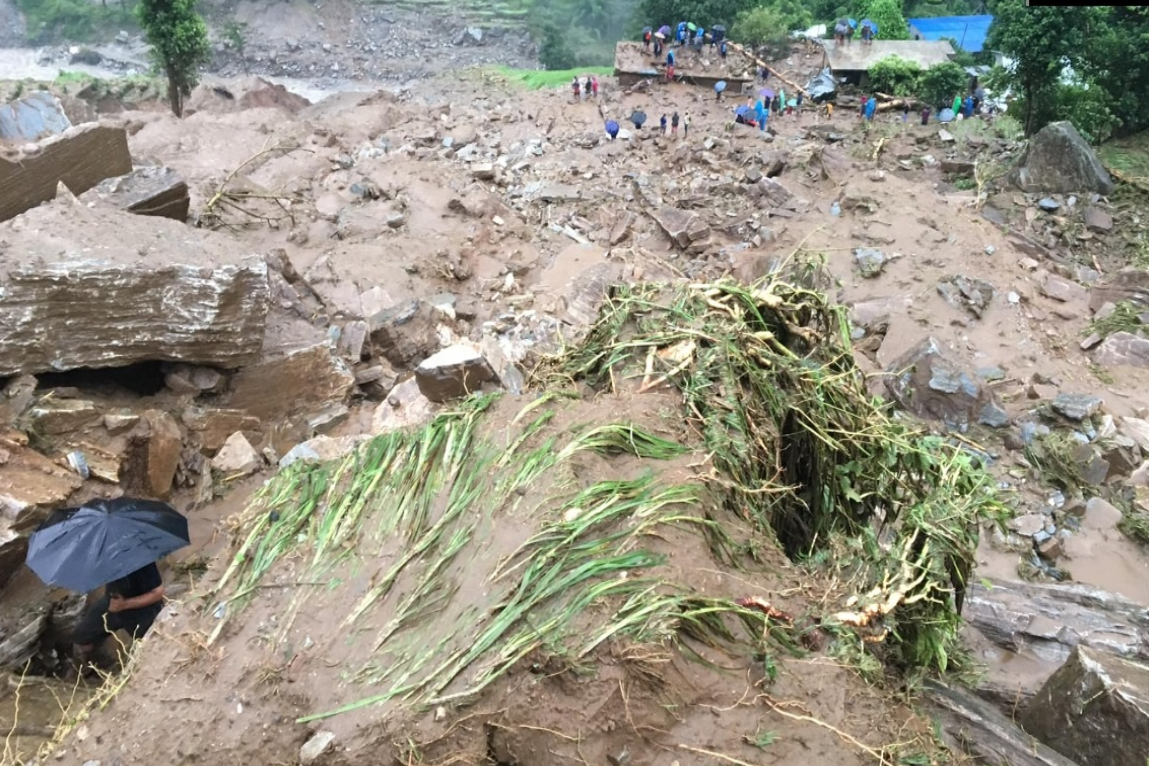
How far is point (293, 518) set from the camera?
2.32 meters

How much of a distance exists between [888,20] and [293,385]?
67.2 feet

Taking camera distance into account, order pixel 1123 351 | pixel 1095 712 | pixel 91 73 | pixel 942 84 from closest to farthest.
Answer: pixel 1095 712 < pixel 1123 351 < pixel 942 84 < pixel 91 73

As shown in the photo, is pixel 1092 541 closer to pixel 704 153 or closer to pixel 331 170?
pixel 704 153

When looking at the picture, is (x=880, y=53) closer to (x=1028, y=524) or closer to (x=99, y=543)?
(x=1028, y=524)

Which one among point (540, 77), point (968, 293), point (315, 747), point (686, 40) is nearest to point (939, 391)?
point (968, 293)

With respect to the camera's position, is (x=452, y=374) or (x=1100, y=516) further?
(x=1100, y=516)

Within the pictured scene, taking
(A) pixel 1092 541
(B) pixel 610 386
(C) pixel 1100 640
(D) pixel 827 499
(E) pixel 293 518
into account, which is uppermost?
(B) pixel 610 386

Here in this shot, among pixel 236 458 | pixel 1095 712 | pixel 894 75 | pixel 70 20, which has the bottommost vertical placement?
pixel 236 458

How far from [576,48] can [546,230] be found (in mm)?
24921

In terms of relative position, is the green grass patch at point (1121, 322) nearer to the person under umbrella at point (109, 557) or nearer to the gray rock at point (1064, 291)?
the gray rock at point (1064, 291)

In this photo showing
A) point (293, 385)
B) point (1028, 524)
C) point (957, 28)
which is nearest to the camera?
point (1028, 524)

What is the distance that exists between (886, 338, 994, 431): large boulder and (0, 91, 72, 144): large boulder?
9937mm

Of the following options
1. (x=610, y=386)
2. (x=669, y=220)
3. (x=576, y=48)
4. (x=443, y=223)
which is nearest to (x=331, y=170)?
(x=443, y=223)

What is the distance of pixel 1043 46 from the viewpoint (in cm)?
1155
